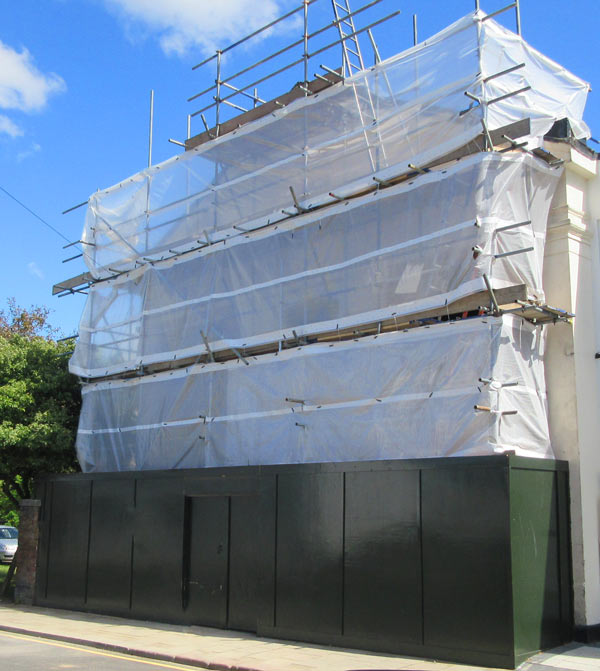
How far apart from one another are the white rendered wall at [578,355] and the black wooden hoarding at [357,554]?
33cm

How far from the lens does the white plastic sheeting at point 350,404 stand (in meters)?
11.1

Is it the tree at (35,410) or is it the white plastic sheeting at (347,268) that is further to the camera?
the tree at (35,410)

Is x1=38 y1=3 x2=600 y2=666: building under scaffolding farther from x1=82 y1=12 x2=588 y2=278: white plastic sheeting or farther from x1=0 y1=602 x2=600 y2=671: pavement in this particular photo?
x1=0 y1=602 x2=600 y2=671: pavement

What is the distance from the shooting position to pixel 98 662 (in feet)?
35.9

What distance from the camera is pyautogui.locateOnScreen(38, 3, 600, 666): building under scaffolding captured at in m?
10.9

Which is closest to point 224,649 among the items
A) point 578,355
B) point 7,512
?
point 578,355

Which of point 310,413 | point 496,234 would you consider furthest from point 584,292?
point 310,413

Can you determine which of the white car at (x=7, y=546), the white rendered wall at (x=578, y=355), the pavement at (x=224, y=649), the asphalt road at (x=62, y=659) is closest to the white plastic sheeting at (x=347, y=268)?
the white rendered wall at (x=578, y=355)

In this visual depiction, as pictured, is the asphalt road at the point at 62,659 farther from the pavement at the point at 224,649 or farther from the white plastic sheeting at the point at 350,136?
the white plastic sheeting at the point at 350,136

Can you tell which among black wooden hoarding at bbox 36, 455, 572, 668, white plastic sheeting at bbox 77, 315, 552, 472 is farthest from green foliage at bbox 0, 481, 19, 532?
black wooden hoarding at bbox 36, 455, 572, 668

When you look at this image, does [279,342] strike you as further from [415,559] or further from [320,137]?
[415,559]

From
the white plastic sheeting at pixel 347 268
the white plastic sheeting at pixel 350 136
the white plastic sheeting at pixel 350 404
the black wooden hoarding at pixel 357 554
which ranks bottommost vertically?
the black wooden hoarding at pixel 357 554

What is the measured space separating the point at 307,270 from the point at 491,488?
5476mm

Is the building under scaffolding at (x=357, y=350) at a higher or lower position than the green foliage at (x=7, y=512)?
higher
